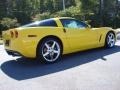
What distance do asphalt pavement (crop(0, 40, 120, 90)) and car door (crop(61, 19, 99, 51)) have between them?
1.05ft

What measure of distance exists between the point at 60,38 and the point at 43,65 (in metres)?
0.95

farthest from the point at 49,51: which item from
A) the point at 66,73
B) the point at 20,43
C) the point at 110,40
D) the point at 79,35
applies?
the point at 110,40

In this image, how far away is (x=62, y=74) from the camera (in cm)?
629

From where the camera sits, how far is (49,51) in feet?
25.0

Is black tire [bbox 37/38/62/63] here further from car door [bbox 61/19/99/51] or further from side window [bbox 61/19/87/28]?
side window [bbox 61/19/87/28]

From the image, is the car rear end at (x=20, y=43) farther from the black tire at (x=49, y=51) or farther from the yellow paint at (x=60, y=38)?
the black tire at (x=49, y=51)

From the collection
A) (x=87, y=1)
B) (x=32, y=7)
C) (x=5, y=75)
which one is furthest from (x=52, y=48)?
(x=32, y=7)

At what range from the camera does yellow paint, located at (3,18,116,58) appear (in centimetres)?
717

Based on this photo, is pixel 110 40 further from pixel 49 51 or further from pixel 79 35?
pixel 49 51

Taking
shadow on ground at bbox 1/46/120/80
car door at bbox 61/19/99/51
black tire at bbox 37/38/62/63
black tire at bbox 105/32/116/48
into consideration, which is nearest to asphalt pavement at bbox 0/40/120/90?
shadow on ground at bbox 1/46/120/80

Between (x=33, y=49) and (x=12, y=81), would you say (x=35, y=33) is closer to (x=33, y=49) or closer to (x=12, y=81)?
(x=33, y=49)

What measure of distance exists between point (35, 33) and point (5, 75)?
4.62 feet

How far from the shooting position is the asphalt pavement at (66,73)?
545cm

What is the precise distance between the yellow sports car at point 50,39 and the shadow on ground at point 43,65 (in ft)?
0.74
